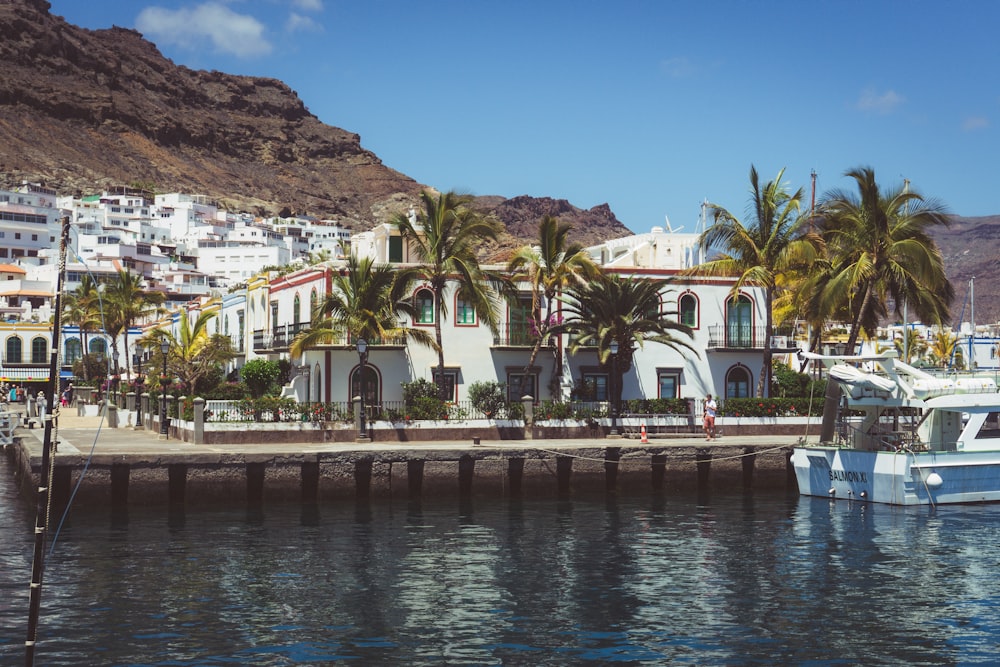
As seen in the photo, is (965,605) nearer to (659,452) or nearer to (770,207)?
(659,452)

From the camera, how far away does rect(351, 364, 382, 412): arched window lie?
47.0 metres

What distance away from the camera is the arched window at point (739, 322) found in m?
51.4

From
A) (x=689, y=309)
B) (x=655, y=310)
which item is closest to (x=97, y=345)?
(x=655, y=310)

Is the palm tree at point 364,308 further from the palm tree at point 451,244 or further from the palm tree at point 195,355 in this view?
the palm tree at point 195,355

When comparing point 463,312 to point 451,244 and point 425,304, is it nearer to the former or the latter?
point 425,304

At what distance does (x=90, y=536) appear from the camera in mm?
30312

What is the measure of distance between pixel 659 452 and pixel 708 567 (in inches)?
558

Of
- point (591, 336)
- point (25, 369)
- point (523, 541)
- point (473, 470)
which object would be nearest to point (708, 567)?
point (523, 541)

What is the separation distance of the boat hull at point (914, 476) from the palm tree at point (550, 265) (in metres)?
13.2

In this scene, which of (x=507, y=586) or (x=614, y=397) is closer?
(x=507, y=586)

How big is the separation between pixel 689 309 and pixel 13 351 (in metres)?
64.3

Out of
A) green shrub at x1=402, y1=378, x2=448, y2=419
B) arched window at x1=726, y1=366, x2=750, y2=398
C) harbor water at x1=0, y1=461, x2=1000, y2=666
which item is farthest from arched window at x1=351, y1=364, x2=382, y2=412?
arched window at x1=726, y1=366, x2=750, y2=398

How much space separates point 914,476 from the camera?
3616 centimetres

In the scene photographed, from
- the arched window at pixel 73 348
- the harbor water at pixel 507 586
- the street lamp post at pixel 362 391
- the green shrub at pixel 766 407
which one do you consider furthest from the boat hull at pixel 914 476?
the arched window at pixel 73 348
